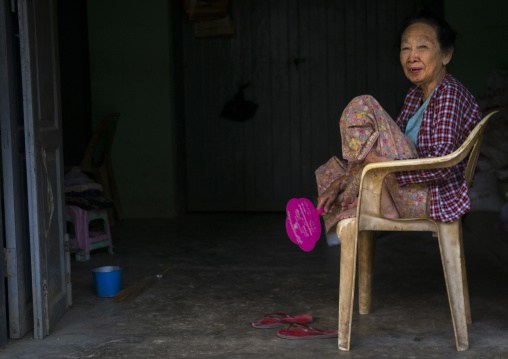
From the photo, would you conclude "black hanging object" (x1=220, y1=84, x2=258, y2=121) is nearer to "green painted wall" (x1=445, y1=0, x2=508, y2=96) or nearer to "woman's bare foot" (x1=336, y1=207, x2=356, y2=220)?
"green painted wall" (x1=445, y1=0, x2=508, y2=96)

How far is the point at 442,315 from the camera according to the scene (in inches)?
136

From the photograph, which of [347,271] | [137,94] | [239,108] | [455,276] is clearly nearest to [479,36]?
[239,108]

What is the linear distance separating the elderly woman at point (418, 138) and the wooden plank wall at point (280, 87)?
3745 mm

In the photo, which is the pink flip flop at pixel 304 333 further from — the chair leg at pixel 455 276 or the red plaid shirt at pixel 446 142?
the red plaid shirt at pixel 446 142

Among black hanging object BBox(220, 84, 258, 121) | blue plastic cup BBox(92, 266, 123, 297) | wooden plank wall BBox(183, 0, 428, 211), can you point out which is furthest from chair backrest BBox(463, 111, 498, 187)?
black hanging object BBox(220, 84, 258, 121)

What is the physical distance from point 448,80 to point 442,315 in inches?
46.8

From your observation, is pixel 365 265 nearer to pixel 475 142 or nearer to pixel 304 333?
pixel 304 333

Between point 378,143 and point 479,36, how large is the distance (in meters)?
4.00

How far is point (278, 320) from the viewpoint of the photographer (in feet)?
11.1

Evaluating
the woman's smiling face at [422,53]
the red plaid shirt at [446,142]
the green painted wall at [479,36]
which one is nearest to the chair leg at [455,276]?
the red plaid shirt at [446,142]

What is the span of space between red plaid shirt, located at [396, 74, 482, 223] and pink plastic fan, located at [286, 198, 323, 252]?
15.9 inches

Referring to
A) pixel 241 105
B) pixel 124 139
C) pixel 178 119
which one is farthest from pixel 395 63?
pixel 124 139

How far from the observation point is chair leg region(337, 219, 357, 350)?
293 cm

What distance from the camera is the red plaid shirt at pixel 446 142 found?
2.91 m
